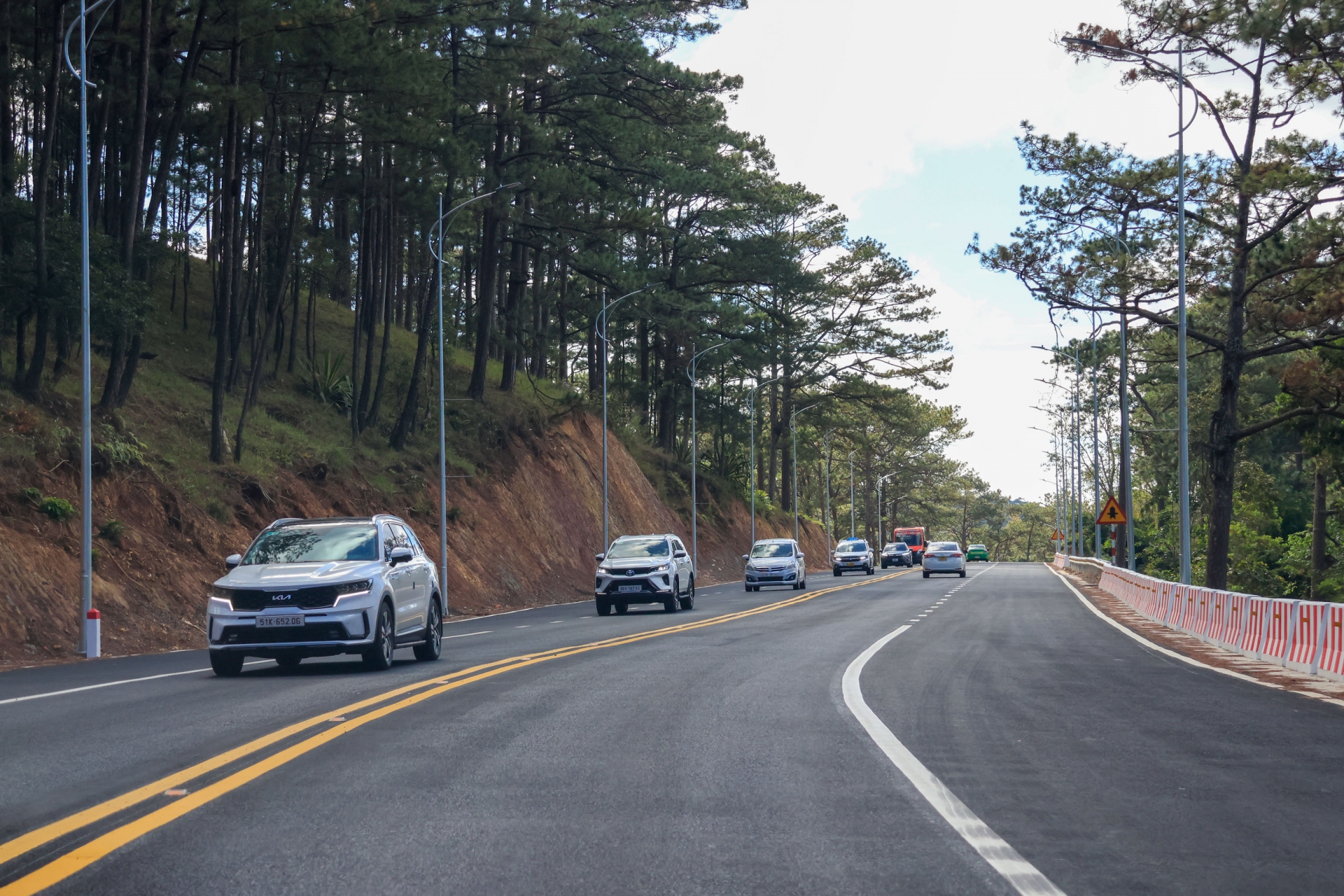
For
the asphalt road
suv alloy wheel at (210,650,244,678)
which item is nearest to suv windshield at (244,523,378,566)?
suv alloy wheel at (210,650,244,678)

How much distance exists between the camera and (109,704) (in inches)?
478

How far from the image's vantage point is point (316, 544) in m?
15.9

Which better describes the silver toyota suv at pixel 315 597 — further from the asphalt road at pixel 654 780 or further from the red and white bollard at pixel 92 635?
the red and white bollard at pixel 92 635

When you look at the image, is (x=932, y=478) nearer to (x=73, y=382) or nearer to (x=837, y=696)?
(x=73, y=382)

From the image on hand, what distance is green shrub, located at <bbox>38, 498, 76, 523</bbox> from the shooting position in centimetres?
2394

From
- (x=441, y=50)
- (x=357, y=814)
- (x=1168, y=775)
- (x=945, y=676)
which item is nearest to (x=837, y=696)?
(x=945, y=676)

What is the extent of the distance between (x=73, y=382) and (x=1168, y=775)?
87.1ft

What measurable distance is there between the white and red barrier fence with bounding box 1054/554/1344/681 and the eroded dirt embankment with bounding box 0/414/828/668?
55.0 feet

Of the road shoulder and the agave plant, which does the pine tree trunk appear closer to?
the road shoulder

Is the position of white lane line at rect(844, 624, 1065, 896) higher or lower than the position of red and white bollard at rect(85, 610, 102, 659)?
higher

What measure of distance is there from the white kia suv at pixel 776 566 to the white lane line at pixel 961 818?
1297 inches

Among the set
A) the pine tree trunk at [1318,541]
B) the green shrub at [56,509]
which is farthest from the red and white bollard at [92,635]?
the pine tree trunk at [1318,541]

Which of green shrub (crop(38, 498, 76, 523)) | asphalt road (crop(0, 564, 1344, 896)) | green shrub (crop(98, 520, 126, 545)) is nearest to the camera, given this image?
asphalt road (crop(0, 564, 1344, 896))

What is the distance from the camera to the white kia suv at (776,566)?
146 feet
